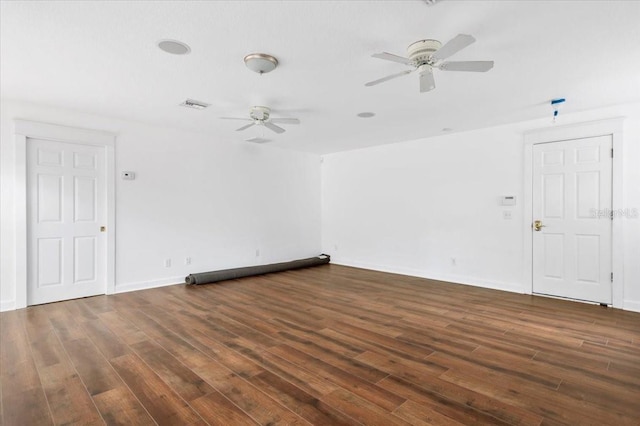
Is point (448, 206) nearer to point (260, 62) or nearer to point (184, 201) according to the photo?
point (260, 62)

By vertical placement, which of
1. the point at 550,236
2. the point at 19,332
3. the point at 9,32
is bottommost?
the point at 19,332

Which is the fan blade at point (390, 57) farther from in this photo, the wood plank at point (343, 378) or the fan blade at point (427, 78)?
the wood plank at point (343, 378)

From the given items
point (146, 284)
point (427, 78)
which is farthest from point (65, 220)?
point (427, 78)

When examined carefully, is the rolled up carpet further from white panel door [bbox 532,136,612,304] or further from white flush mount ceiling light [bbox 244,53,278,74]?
white panel door [bbox 532,136,612,304]

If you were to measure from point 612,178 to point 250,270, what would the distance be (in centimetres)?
580

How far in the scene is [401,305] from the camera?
13.8 feet

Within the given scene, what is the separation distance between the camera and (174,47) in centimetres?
265

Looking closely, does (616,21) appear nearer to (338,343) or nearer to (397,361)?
(397,361)

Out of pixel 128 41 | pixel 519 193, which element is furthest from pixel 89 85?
pixel 519 193

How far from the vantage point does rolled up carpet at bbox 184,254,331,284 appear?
5379 millimetres

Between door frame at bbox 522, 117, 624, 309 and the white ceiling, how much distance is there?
0.96 ft

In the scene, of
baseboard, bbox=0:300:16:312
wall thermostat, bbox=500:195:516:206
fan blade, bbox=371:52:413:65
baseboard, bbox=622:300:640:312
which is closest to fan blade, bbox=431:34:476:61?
fan blade, bbox=371:52:413:65

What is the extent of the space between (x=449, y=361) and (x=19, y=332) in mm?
4233

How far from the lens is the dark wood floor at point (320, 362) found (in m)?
1.95
